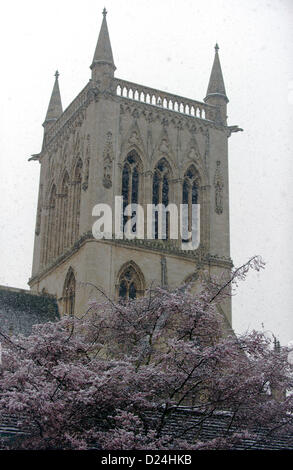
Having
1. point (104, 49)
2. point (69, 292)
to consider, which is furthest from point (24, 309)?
point (104, 49)

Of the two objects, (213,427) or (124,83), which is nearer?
(213,427)

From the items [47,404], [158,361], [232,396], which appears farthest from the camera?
[158,361]

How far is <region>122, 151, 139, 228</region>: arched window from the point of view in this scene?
40281 mm

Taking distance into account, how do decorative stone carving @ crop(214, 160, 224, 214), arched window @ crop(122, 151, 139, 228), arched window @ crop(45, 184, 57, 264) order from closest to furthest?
1. arched window @ crop(122, 151, 139, 228)
2. decorative stone carving @ crop(214, 160, 224, 214)
3. arched window @ crop(45, 184, 57, 264)

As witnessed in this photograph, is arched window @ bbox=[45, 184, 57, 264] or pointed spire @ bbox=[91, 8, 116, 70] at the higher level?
pointed spire @ bbox=[91, 8, 116, 70]

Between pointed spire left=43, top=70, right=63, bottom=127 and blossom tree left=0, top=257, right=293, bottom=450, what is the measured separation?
28445mm

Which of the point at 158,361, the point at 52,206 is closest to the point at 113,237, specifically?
the point at 52,206

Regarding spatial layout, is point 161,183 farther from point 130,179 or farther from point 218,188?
point 218,188

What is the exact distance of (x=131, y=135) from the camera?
41.0 meters

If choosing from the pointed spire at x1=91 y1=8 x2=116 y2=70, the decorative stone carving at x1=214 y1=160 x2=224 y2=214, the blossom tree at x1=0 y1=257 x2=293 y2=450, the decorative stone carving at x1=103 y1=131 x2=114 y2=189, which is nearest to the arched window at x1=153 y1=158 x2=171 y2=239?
the decorative stone carving at x1=214 y1=160 x2=224 y2=214

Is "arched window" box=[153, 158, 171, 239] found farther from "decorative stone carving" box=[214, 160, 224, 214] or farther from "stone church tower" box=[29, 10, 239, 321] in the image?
"decorative stone carving" box=[214, 160, 224, 214]

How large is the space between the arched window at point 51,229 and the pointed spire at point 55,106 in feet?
16.1
